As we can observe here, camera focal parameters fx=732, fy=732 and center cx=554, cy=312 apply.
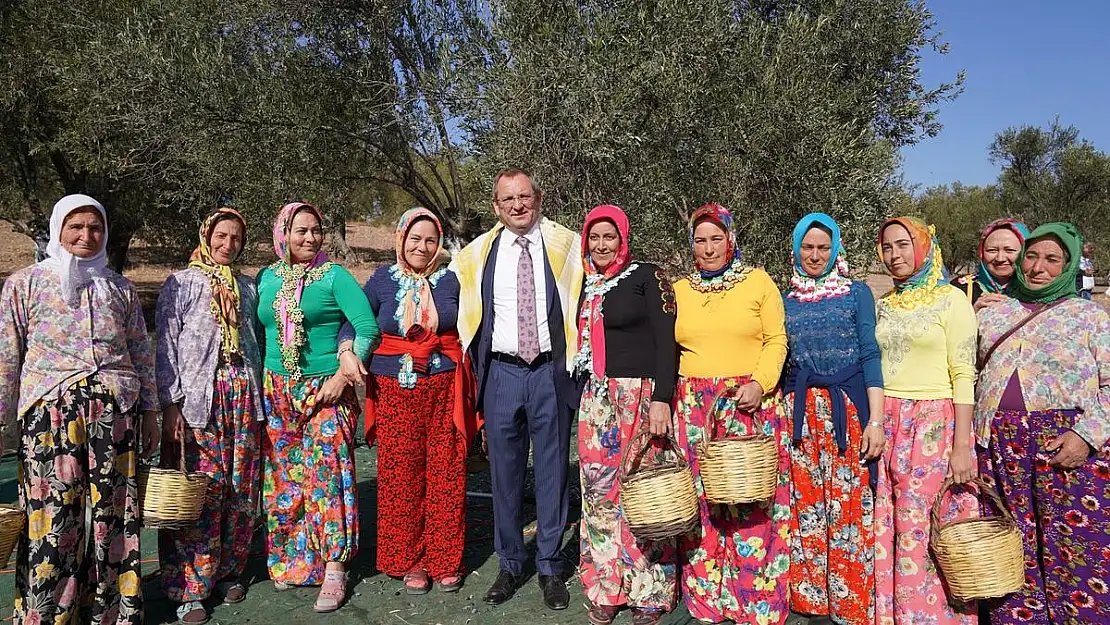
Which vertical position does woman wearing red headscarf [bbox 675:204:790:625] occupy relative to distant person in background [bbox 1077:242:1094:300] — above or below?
below

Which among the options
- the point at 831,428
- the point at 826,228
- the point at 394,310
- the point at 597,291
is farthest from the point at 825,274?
the point at 394,310

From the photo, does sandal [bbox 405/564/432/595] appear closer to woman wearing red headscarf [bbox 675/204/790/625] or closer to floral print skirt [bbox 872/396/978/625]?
woman wearing red headscarf [bbox 675/204/790/625]

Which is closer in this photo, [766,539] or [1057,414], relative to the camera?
[1057,414]

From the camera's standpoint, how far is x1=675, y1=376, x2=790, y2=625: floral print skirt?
11.7 feet

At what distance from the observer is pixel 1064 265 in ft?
10.5

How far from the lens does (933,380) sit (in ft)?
11.0

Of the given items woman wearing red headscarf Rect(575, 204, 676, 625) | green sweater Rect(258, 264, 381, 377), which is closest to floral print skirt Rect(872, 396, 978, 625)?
woman wearing red headscarf Rect(575, 204, 676, 625)

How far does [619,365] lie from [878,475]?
1.32 meters

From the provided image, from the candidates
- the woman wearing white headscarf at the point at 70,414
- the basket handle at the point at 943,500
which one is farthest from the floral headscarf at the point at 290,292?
the basket handle at the point at 943,500

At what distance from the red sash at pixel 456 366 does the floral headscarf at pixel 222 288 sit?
2.39 feet

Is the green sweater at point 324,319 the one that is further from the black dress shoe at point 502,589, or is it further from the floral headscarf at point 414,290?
the black dress shoe at point 502,589

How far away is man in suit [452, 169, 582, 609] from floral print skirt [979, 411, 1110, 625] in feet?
6.69

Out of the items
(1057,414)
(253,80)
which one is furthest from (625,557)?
(253,80)

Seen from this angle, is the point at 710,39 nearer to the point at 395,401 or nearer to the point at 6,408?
the point at 395,401
